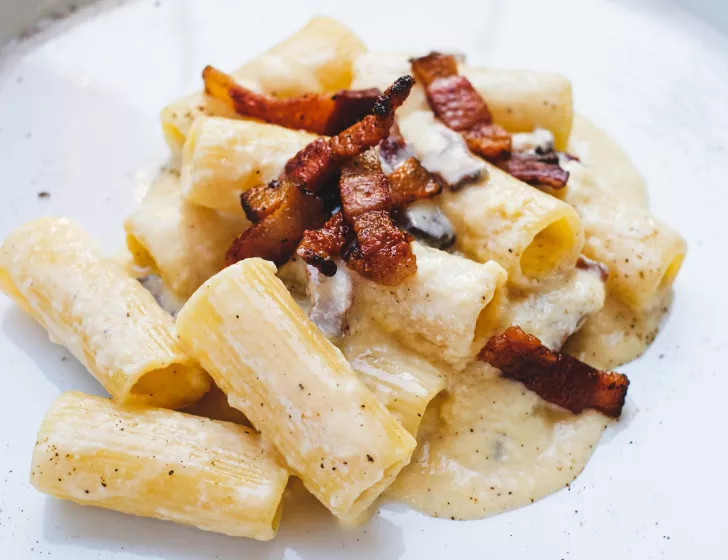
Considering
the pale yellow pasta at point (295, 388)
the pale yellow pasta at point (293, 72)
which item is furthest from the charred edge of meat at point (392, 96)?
the pale yellow pasta at point (293, 72)

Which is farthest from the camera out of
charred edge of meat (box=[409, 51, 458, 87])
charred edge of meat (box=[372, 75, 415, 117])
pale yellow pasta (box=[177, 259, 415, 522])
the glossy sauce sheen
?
charred edge of meat (box=[409, 51, 458, 87])

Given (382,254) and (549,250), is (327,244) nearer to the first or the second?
(382,254)

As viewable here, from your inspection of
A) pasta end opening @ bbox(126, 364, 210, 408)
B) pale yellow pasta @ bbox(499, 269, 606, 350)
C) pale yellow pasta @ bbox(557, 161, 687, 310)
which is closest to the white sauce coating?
pasta end opening @ bbox(126, 364, 210, 408)

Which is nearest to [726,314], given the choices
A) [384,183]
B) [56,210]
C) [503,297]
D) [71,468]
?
[503,297]

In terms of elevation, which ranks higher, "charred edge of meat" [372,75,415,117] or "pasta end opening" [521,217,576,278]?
"charred edge of meat" [372,75,415,117]

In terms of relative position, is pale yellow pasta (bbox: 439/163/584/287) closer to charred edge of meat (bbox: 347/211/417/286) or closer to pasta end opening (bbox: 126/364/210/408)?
charred edge of meat (bbox: 347/211/417/286)

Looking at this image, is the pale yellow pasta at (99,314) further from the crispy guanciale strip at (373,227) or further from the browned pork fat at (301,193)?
the crispy guanciale strip at (373,227)

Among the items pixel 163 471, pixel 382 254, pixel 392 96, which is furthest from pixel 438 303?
pixel 163 471
